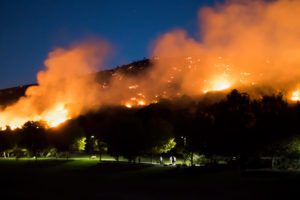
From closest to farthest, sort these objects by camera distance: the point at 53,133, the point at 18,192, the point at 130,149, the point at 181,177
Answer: the point at 18,192, the point at 181,177, the point at 130,149, the point at 53,133

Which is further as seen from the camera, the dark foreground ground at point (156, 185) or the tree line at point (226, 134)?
the tree line at point (226, 134)

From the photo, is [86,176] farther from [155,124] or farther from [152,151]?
[155,124]

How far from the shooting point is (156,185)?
44.8 metres

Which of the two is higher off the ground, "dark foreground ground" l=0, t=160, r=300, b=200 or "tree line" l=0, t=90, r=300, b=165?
"tree line" l=0, t=90, r=300, b=165

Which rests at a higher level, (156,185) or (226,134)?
(226,134)

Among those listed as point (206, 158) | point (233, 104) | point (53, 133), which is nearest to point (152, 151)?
point (206, 158)

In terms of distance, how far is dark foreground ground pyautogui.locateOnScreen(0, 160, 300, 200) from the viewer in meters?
36.4

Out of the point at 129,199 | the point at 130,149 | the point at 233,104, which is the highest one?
the point at 233,104

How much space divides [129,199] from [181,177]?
15.8 m

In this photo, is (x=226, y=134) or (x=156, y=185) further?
(x=226, y=134)

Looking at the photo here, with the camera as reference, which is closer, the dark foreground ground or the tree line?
the dark foreground ground

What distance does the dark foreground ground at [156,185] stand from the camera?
36.4m

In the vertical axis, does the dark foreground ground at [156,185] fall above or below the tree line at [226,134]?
below

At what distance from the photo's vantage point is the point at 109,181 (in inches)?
2056
